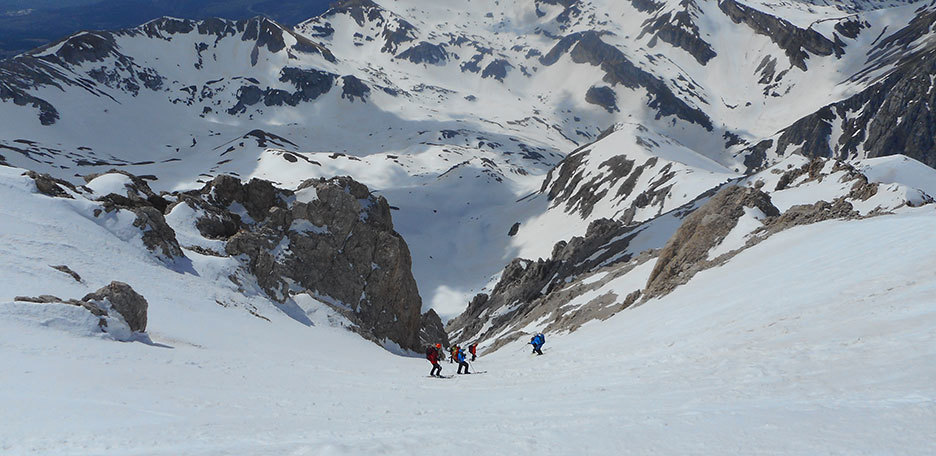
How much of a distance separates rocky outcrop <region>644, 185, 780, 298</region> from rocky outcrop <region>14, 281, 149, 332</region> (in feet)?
76.8

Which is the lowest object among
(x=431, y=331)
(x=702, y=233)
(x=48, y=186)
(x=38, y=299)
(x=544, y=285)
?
(x=431, y=331)

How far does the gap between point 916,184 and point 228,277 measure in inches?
2084

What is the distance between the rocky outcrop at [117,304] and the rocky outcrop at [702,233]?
23420 mm

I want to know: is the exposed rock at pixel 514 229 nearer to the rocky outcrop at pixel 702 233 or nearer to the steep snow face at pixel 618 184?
the steep snow face at pixel 618 184

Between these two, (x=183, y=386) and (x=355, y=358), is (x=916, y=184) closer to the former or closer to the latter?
(x=355, y=358)

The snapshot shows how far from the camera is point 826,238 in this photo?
2217 cm

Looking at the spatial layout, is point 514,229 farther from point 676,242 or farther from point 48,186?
point 48,186

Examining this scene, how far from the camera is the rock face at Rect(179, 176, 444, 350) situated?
1786 inches

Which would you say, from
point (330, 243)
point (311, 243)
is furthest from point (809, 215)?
point (311, 243)

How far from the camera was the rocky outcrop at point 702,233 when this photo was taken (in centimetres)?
3275

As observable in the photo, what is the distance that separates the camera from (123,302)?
63.8 ft

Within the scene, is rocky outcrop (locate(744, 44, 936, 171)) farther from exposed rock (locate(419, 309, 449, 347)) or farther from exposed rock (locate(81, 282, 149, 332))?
exposed rock (locate(81, 282, 149, 332))

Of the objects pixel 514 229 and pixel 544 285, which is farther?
pixel 514 229

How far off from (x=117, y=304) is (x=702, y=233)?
98.5 feet
